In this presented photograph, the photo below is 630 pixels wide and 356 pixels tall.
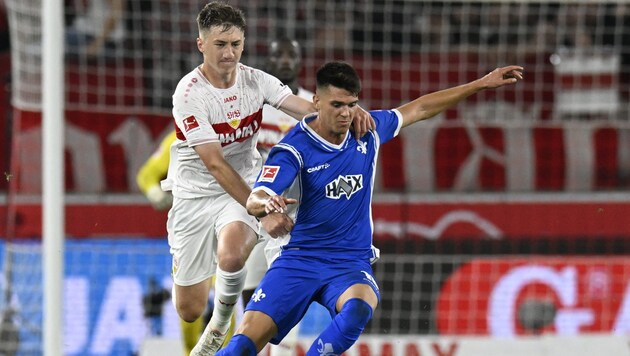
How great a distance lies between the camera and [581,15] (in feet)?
39.0

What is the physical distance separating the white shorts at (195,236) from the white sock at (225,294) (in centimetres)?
22

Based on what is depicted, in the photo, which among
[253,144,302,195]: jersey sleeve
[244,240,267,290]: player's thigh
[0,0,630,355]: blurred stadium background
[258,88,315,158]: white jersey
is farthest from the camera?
[0,0,630,355]: blurred stadium background

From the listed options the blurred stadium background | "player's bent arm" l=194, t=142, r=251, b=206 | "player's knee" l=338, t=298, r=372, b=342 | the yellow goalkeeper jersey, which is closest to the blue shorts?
"player's knee" l=338, t=298, r=372, b=342

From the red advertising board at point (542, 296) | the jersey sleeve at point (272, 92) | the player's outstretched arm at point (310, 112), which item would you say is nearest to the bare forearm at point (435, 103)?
the player's outstretched arm at point (310, 112)

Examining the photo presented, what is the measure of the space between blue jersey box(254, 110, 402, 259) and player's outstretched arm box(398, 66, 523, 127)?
0.88 feet

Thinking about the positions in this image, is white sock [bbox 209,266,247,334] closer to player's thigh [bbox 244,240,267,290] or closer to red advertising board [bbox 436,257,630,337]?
player's thigh [bbox 244,240,267,290]

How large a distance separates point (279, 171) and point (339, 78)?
0.51 meters

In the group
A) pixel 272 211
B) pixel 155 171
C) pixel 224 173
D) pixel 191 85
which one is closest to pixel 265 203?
pixel 272 211

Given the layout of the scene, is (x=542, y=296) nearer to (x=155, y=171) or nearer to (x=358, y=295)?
(x=155, y=171)

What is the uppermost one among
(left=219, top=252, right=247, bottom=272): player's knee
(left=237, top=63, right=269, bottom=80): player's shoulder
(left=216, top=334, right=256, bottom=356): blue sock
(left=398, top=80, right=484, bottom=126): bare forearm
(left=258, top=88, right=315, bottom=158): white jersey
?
(left=237, top=63, right=269, bottom=80): player's shoulder

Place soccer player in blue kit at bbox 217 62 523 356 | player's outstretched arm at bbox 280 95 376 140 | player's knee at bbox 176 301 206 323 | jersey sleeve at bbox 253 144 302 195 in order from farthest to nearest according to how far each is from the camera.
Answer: player's knee at bbox 176 301 206 323 → player's outstretched arm at bbox 280 95 376 140 → soccer player in blue kit at bbox 217 62 523 356 → jersey sleeve at bbox 253 144 302 195

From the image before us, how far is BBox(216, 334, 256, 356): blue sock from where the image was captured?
19.1ft

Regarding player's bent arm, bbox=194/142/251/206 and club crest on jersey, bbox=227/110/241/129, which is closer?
player's bent arm, bbox=194/142/251/206

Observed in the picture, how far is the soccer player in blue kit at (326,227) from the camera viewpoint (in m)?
5.86
